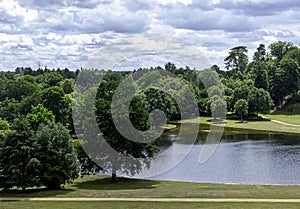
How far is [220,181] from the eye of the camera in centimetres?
3834

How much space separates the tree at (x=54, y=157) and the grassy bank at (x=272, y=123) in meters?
52.0

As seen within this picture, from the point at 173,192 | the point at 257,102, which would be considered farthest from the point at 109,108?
the point at 257,102

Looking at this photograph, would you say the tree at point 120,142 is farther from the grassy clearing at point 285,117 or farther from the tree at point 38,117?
the grassy clearing at point 285,117

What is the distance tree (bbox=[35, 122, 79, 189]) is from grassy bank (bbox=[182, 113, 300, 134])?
5198 cm

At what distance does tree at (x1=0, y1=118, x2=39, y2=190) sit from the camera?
3020 cm

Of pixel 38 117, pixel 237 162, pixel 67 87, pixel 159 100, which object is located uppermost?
pixel 67 87

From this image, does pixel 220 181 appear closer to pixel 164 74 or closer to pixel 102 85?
pixel 102 85

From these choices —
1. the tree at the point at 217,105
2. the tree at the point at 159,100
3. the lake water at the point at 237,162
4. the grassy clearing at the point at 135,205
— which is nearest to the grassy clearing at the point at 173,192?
the grassy clearing at the point at 135,205

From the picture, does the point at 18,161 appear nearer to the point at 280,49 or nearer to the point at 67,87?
the point at 67,87

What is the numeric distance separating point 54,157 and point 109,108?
6.88 m

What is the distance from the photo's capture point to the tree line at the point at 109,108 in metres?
31.2

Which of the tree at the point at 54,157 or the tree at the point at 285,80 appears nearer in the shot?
the tree at the point at 54,157

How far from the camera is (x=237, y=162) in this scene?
1874 inches

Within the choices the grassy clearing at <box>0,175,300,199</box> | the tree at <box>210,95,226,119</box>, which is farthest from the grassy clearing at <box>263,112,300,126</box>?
the grassy clearing at <box>0,175,300,199</box>
